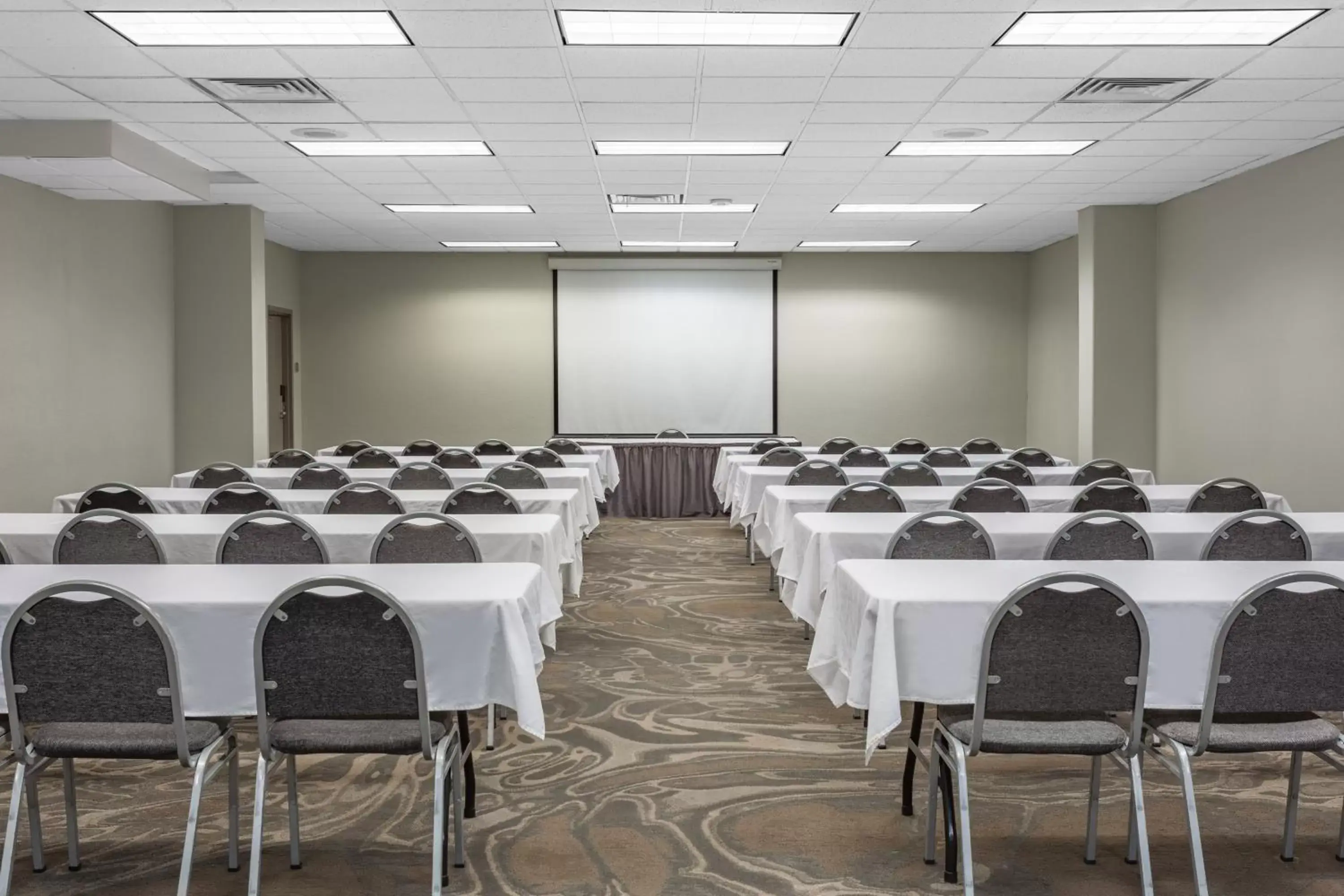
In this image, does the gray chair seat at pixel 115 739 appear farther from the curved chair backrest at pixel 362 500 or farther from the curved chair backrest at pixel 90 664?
the curved chair backrest at pixel 362 500

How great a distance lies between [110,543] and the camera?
4.56 meters

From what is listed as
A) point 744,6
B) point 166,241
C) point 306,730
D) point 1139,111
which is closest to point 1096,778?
point 306,730

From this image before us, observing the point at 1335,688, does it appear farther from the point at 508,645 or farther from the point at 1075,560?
the point at 508,645

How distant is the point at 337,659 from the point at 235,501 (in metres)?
3.39

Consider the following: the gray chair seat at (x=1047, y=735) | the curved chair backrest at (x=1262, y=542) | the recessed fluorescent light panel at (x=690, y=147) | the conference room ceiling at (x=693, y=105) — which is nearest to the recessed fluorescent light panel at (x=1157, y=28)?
the conference room ceiling at (x=693, y=105)

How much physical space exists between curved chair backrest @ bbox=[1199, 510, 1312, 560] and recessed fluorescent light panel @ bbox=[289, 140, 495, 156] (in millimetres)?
5577

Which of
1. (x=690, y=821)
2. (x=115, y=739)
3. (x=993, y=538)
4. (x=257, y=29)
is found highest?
(x=257, y=29)

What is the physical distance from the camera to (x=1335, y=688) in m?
2.84

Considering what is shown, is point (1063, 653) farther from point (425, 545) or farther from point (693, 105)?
point (693, 105)

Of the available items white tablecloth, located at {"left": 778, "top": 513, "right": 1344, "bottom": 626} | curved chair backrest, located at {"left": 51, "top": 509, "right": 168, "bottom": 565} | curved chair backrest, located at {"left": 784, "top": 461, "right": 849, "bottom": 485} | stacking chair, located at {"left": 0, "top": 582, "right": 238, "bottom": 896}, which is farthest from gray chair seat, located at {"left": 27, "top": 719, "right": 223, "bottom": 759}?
curved chair backrest, located at {"left": 784, "top": 461, "right": 849, "bottom": 485}

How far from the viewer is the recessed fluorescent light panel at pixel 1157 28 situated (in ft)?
17.4

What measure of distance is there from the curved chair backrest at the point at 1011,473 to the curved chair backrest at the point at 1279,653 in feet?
14.2

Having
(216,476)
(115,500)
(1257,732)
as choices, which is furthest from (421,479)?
(1257,732)

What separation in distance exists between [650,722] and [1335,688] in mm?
2576
